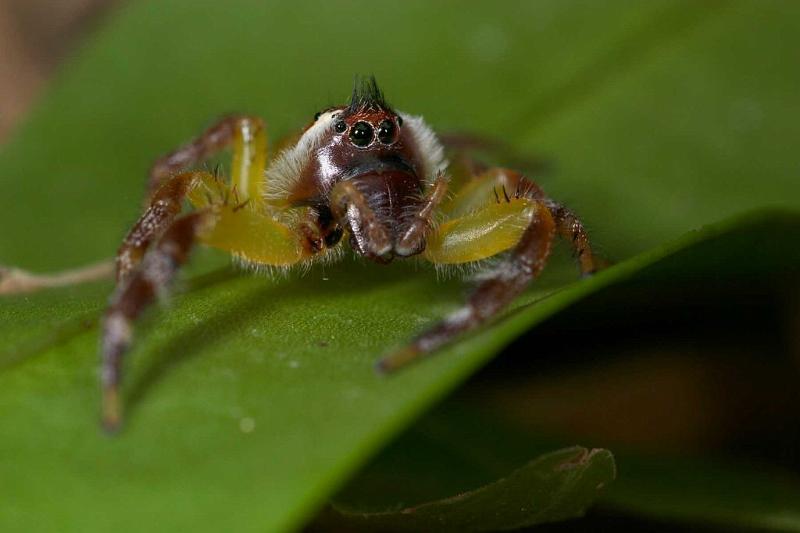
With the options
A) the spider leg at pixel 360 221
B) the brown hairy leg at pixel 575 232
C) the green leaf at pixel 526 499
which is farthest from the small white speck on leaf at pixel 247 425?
the brown hairy leg at pixel 575 232

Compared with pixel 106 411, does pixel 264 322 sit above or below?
above

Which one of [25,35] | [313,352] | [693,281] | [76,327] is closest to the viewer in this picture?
[313,352]

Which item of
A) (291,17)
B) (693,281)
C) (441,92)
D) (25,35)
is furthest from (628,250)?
(25,35)

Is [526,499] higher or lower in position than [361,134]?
lower

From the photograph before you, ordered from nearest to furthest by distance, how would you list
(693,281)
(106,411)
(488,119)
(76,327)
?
(106,411), (76,327), (693,281), (488,119)

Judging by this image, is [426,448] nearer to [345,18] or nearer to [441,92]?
[441,92]

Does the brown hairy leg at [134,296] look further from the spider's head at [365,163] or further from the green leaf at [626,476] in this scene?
the green leaf at [626,476]

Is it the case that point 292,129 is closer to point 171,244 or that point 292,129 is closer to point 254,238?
point 254,238

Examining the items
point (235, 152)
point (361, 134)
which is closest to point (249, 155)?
point (235, 152)
